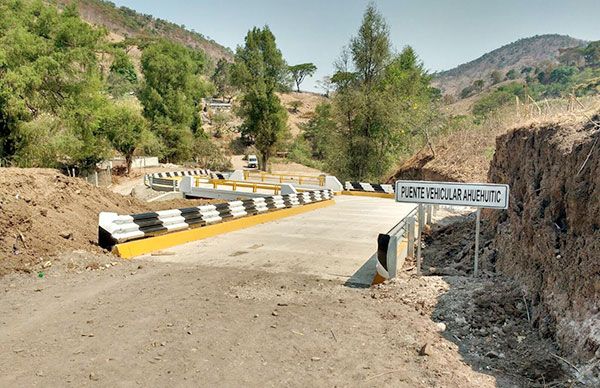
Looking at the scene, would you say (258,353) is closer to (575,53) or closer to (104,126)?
(104,126)

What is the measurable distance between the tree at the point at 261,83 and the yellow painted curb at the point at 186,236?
37.8m

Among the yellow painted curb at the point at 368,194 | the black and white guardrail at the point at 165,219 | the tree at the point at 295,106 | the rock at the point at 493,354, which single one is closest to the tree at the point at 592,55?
the tree at the point at 295,106

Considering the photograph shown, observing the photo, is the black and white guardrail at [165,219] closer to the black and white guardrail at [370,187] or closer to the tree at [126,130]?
the black and white guardrail at [370,187]

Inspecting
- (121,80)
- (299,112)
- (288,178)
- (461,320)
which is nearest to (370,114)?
(288,178)

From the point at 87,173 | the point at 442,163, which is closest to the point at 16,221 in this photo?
the point at 442,163

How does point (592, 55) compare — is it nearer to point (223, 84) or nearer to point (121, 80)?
point (223, 84)

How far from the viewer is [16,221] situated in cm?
783

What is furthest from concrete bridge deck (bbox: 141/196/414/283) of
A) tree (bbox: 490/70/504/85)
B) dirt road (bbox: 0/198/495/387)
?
tree (bbox: 490/70/504/85)

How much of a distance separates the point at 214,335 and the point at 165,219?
6145 mm

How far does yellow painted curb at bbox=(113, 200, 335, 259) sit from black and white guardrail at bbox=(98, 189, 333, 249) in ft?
0.54

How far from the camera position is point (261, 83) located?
52844 millimetres

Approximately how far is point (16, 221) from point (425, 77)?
5326cm

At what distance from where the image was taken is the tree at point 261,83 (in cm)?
5225

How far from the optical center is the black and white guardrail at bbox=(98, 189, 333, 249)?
8.99 meters
